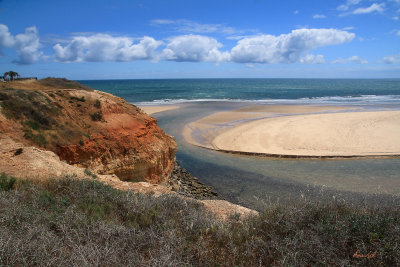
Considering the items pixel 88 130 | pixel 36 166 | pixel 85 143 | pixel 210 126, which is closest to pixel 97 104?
pixel 88 130

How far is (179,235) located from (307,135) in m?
19.8

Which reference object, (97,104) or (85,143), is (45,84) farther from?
(85,143)

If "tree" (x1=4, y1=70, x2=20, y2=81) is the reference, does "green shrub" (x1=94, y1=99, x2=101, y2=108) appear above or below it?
below

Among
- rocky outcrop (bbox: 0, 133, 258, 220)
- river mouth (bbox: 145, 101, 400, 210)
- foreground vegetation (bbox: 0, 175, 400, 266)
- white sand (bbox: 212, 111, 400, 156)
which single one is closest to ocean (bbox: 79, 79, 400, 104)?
white sand (bbox: 212, 111, 400, 156)

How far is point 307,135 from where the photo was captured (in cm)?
2147

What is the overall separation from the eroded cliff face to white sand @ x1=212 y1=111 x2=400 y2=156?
936cm

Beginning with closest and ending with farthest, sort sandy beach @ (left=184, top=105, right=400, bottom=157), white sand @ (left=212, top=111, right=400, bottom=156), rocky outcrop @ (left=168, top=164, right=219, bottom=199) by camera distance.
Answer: rocky outcrop @ (left=168, top=164, right=219, bottom=199) → white sand @ (left=212, top=111, right=400, bottom=156) → sandy beach @ (left=184, top=105, right=400, bottom=157)

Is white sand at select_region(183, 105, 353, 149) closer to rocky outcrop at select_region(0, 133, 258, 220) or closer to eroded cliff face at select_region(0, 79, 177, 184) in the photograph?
eroded cliff face at select_region(0, 79, 177, 184)

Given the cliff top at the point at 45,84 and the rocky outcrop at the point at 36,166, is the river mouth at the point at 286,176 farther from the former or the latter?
the cliff top at the point at 45,84

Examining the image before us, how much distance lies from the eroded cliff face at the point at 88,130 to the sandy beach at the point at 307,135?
918 cm

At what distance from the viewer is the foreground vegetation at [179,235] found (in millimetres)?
3275

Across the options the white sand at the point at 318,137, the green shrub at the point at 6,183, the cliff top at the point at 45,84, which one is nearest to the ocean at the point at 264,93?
the white sand at the point at 318,137

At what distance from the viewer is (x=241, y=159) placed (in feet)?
57.8

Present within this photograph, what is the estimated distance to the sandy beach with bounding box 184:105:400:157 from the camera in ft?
60.3
